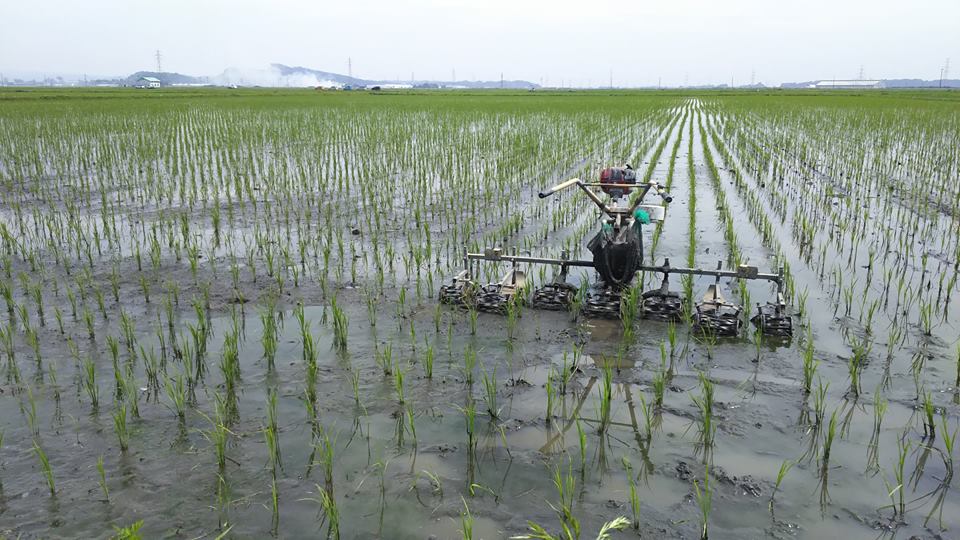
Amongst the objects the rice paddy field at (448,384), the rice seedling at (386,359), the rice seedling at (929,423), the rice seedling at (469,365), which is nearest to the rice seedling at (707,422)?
the rice paddy field at (448,384)

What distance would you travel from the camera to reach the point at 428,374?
4406 mm

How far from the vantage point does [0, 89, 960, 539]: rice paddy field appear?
10.2ft

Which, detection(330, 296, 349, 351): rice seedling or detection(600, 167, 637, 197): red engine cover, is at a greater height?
detection(600, 167, 637, 197): red engine cover

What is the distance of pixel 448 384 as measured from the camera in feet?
14.3

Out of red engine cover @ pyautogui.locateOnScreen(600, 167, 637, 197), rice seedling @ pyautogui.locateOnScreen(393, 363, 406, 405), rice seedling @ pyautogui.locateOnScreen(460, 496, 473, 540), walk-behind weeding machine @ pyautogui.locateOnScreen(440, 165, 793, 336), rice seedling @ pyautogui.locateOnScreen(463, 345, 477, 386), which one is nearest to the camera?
rice seedling @ pyautogui.locateOnScreen(460, 496, 473, 540)

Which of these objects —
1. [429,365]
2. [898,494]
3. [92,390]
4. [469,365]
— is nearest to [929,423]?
[898,494]

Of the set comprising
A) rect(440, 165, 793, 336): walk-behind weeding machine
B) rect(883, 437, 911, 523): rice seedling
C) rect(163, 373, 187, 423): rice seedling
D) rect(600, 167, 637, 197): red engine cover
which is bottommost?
rect(883, 437, 911, 523): rice seedling

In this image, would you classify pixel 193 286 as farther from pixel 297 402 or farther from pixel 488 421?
pixel 488 421

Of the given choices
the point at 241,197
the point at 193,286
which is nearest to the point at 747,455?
the point at 193,286

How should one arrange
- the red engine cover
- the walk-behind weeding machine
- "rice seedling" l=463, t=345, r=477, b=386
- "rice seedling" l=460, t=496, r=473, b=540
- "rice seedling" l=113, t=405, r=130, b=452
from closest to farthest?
"rice seedling" l=460, t=496, r=473, b=540 < "rice seedling" l=113, t=405, r=130, b=452 < "rice seedling" l=463, t=345, r=477, b=386 < the walk-behind weeding machine < the red engine cover

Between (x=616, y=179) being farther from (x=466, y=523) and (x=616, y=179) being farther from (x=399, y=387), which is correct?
(x=466, y=523)

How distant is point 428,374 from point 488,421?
0.69m

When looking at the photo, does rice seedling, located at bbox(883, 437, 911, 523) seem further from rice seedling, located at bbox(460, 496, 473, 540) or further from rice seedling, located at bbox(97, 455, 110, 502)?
rice seedling, located at bbox(97, 455, 110, 502)

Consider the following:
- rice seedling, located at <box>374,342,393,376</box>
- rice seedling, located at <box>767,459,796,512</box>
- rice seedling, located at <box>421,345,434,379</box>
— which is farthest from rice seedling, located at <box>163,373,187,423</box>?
rice seedling, located at <box>767,459,796,512</box>
